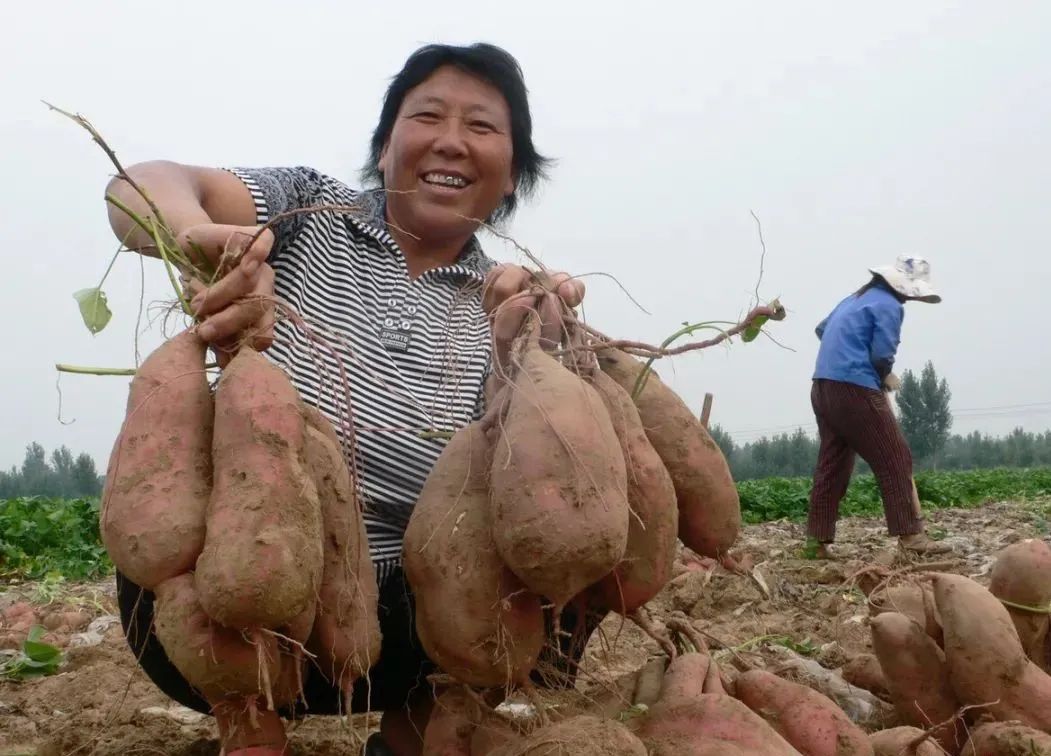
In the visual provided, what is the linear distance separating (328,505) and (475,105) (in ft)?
4.55

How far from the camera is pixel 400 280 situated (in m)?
2.67

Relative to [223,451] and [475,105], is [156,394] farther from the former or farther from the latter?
[475,105]

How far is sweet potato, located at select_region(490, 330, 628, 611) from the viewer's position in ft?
5.24

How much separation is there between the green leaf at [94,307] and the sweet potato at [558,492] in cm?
95

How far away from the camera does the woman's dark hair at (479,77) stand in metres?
2.71

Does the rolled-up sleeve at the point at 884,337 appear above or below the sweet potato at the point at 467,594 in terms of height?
above

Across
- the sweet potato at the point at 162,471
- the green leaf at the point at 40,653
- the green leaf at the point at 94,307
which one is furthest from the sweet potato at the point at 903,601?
the green leaf at the point at 40,653

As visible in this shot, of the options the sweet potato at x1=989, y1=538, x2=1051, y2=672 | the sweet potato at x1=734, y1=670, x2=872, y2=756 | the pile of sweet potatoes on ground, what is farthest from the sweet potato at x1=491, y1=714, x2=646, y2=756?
the sweet potato at x1=989, y1=538, x2=1051, y2=672

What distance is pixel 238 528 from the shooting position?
4.91ft

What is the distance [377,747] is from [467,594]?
96cm

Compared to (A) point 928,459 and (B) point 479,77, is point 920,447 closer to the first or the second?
(A) point 928,459

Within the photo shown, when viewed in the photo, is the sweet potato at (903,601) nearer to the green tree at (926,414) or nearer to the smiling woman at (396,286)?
the smiling woman at (396,286)

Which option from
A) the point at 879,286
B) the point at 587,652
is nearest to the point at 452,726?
the point at 587,652

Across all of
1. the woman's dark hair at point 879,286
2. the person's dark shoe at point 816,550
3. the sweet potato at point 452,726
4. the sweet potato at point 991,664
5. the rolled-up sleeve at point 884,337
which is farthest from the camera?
the person's dark shoe at point 816,550
